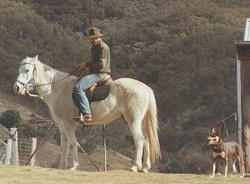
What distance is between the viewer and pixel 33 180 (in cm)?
1366

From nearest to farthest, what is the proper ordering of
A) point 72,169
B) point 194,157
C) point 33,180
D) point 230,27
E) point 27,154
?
1. point 33,180
2. point 72,169
3. point 27,154
4. point 194,157
5. point 230,27

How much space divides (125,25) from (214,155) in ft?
215

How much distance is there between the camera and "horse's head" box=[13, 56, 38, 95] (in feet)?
53.6

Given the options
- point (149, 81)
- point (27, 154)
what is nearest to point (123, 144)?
point (27, 154)

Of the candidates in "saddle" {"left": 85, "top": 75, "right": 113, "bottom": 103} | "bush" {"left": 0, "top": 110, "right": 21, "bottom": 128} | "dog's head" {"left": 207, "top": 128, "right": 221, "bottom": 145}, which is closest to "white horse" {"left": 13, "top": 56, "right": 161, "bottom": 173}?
"saddle" {"left": 85, "top": 75, "right": 113, "bottom": 103}

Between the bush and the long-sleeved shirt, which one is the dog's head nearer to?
the long-sleeved shirt

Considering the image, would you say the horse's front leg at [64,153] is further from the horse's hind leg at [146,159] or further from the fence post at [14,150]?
the fence post at [14,150]

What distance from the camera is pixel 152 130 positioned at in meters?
16.5

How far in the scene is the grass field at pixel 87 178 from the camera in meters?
13.8

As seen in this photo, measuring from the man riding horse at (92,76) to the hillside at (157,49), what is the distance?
868 inches

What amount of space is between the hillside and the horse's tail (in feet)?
71.9

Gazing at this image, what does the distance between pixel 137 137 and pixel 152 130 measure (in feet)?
1.78

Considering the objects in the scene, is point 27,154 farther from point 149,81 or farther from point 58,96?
point 149,81

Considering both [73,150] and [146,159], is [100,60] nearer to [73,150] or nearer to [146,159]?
[73,150]
